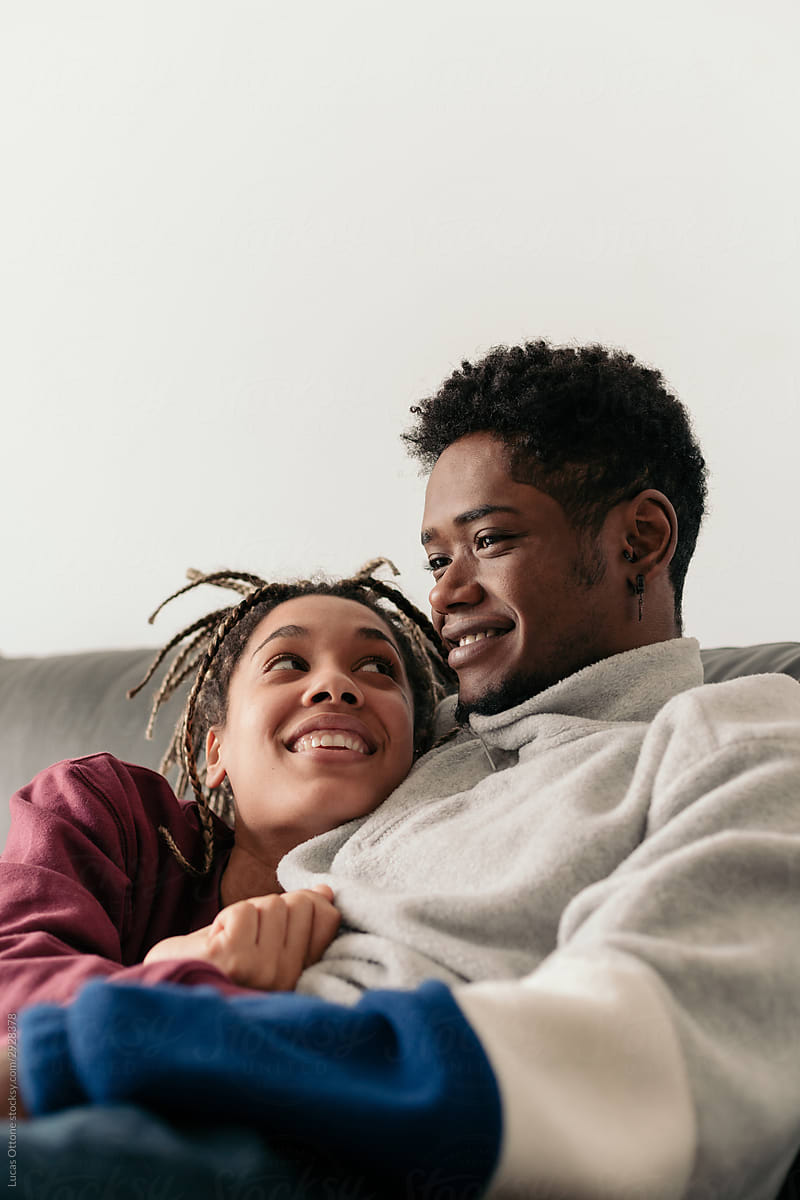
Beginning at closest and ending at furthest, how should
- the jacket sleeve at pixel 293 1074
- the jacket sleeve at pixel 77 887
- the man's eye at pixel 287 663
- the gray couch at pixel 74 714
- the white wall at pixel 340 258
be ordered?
the jacket sleeve at pixel 293 1074
the jacket sleeve at pixel 77 887
the man's eye at pixel 287 663
the gray couch at pixel 74 714
the white wall at pixel 340 258

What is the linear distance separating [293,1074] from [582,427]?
2.58 feet

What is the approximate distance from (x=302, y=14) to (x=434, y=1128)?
1.96 m

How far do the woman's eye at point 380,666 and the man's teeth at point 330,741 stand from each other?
105mm

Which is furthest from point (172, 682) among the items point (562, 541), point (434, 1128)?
point (434, 1128)

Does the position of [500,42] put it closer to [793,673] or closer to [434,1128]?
[793,673]

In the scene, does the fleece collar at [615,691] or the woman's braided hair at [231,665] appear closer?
the fleece collar at [615,691]

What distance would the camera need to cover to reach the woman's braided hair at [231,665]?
4.25ft

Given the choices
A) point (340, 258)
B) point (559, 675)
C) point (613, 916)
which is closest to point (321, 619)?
point (559, 675)

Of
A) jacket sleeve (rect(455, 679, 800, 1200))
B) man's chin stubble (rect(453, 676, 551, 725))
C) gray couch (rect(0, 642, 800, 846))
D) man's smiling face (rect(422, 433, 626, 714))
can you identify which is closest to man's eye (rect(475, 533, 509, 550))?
man's smiling face (rect(422, 433, 626, 714))

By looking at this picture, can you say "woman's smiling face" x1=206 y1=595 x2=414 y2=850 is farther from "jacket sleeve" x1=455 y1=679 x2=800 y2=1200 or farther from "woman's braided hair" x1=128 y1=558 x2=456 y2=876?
"jacket sleeve" x1=455 y1=679 x2=800 y2=1200

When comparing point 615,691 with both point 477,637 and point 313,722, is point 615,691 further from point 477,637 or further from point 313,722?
point 313,722

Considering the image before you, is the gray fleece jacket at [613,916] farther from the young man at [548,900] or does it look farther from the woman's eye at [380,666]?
the woman's eye at [380,666]

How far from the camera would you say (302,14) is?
2.02 metres

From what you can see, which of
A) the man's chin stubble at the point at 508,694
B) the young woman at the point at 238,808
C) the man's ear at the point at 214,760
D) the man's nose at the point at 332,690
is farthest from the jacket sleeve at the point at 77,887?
the man's chin stubble at the point at 508,694
